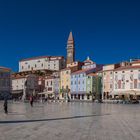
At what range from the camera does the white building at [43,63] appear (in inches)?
5487

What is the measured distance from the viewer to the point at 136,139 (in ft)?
38.9

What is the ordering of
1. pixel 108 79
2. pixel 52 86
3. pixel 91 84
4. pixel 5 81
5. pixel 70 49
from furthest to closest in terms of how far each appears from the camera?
pixel 70 49 < pixel 5 81 < pixel 52 86 < pixel 91 84 < pixel 108 79

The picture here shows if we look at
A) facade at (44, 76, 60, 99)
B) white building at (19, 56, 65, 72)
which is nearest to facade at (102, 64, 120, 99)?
facade at (44, 76, 60, 99)

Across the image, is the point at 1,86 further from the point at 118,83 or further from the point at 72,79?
the point at 118,83

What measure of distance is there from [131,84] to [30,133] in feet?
213

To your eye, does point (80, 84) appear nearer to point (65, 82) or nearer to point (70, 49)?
point (65, 82)

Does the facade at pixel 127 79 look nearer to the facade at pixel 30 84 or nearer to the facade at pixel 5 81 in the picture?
the facade at pixel 30 84

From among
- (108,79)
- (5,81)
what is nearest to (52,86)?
(5,81)

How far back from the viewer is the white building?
5487 inches

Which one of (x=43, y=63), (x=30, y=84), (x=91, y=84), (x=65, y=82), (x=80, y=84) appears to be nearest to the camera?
(x=91, y=84)

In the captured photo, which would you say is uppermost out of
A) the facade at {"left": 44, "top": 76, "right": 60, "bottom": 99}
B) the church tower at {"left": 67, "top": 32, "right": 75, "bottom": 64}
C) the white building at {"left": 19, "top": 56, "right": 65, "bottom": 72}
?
the church tower at {"left": 67, "top": 32, "right": 75, "bottom": 64}

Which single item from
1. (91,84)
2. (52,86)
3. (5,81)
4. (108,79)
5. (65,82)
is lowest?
(52,86)

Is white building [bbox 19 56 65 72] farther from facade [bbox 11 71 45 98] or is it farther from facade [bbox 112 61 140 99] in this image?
facade [bbox 112 61 140 99]

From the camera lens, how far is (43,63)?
147 meters
